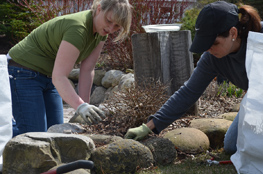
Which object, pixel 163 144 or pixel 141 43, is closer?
pixel 163 144

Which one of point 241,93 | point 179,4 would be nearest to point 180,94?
point 241,93

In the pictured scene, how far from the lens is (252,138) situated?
2135 millimetres

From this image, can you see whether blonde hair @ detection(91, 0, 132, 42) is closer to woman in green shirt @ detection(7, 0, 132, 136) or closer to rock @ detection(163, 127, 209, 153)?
woman in green shirt @ detection(7, 0, 132, 136)

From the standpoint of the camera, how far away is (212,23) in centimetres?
231

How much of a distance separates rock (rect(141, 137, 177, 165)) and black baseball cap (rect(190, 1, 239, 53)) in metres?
0.83

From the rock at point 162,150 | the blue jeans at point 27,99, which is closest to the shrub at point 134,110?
the rock at point 162,150

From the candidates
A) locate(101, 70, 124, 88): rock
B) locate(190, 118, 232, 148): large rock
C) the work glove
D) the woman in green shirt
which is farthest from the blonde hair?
locate(101, 70, 124, 88): rock

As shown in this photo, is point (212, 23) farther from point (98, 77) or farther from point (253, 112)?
point (98, 77)

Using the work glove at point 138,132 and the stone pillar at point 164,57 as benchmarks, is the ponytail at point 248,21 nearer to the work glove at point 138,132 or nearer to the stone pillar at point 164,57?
the work glove at point 138,132

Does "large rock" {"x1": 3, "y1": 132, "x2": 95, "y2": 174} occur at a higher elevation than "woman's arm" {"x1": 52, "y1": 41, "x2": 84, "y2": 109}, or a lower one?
lower

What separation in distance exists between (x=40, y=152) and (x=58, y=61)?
769 mm

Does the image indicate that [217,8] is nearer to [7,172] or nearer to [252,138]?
[252,138]

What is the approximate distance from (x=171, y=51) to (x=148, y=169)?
1.74 meters

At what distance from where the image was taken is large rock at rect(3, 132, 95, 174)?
219 cm
